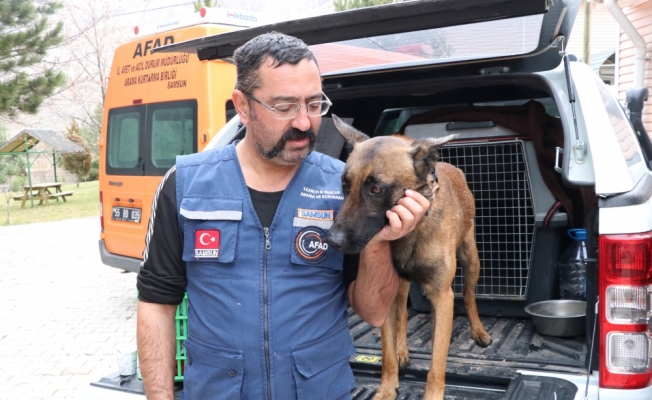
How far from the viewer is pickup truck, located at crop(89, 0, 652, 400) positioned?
88.0 inches

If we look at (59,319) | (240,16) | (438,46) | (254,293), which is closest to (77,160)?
(59,319)

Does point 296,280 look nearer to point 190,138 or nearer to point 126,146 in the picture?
point 190,138

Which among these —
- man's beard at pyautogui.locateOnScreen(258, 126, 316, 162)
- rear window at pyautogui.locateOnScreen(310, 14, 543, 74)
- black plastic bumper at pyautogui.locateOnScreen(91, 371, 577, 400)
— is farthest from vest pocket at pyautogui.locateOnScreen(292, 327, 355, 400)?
rear window at pyautogui.locateOnScreen(310, 14, 543, 74)

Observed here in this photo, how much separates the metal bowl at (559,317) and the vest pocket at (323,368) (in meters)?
1.67

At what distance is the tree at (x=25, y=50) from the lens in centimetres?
1547

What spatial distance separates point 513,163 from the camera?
13.2ft

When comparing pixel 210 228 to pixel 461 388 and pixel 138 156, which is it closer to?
pixel 461 388

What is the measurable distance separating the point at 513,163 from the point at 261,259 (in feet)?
8.50

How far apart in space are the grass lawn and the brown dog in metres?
15.0

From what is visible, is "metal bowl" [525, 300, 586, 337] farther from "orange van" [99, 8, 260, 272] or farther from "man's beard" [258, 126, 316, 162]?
"orange van" [99, 8, 260, 272]

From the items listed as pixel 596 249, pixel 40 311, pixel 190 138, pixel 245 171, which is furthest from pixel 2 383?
pixel 596 249

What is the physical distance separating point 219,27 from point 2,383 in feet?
15.5

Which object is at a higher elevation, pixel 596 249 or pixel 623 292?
pixel 596 249

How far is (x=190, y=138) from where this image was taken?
7633 millimetres
